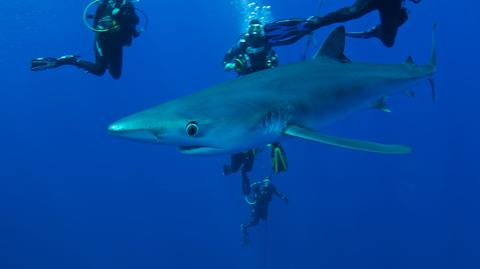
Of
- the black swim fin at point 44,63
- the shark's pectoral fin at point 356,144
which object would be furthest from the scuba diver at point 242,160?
the shark's pectoral fin at point 356,144

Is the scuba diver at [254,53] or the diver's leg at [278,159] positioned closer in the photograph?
the diver's leg at [278,159]

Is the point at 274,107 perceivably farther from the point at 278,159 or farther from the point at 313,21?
the point at 313,21

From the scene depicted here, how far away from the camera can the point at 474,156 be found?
136ft

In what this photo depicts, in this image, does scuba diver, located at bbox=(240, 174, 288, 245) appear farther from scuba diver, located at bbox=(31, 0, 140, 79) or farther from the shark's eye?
the shark's eye

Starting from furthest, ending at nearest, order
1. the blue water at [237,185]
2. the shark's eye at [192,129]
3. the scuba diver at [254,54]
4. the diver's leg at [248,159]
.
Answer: the blue water at [237,185] < the diver's leg at [248,159] < the scuba diver at [254,54] < the shark's eye at [192,129]

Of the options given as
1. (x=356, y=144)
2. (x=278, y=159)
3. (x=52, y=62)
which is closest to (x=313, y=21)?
(x=278, y=159)

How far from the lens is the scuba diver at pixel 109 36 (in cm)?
633

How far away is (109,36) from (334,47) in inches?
141

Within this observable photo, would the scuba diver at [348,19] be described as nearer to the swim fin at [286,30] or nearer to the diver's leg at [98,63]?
the swim fin at [286,30]

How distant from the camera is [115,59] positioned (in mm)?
6906

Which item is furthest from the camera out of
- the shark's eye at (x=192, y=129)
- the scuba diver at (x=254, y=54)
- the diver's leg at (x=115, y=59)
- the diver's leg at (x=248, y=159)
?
the diver's leg at (x=248, y=159)

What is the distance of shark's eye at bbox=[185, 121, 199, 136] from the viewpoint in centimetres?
272

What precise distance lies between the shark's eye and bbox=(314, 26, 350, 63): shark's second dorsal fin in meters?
2.32

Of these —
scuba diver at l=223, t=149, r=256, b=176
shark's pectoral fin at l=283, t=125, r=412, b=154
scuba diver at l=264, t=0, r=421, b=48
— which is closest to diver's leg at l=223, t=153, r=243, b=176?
scuba diver at l=223, t=149, r=256, b=176
